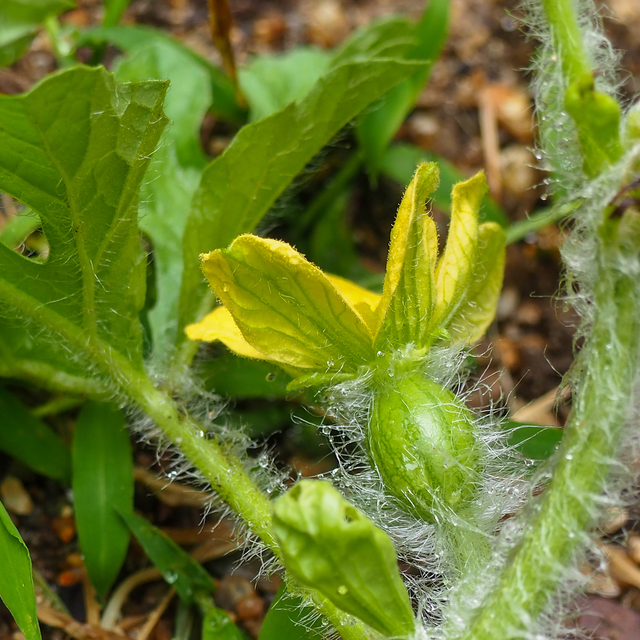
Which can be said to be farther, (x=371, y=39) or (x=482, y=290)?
(x=371, y=39)

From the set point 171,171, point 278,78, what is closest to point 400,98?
point 278,78

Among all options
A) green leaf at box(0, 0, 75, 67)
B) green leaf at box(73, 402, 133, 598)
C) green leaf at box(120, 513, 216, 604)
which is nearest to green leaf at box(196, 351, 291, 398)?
green leaf at box(73, 402, 133, 598)

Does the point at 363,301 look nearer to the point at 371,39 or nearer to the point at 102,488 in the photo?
the point at 102,488

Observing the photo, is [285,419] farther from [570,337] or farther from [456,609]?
[570,337]

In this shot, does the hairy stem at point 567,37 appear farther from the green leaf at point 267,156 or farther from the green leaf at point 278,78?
the green leaf at point 278,78

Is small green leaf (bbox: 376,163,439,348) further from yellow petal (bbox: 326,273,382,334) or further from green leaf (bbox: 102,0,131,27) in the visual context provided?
green leaf (bbox: 102,0,131,27)

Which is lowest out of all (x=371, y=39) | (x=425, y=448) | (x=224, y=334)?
(x=425, y=448)
